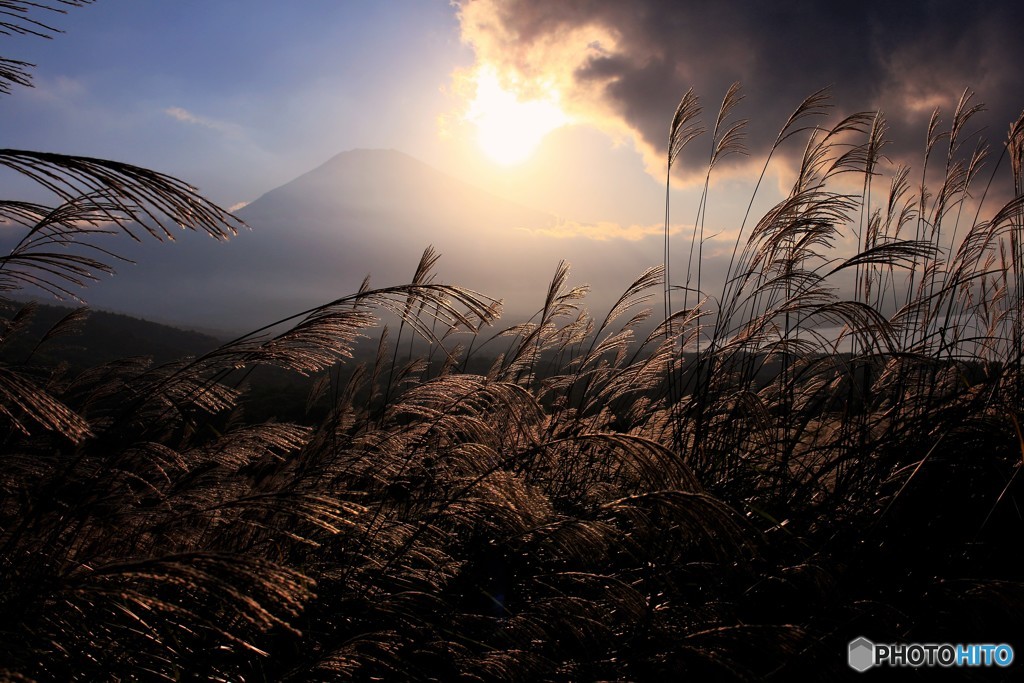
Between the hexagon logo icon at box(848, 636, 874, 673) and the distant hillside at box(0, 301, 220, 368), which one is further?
the distant hillside at box(0, 301, 220, 368)

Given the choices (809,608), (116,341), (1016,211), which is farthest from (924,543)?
(116,341)

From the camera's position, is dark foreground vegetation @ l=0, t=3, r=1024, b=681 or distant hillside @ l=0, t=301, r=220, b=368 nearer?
dark foreground vegetation @ l=0, t=3, r=1024, b=681

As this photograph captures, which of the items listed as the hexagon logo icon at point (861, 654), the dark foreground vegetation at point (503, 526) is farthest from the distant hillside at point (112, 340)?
the hexagon logo icon at point (861, 654)

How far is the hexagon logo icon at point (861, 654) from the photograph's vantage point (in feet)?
5.05

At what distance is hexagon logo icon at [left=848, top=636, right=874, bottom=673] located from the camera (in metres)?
1.54

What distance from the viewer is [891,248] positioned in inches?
84.6

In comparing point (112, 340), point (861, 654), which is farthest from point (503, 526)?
point (112, 340)

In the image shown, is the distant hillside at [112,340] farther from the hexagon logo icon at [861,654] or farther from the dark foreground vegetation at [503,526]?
the hexagon logo icon at [861,654]

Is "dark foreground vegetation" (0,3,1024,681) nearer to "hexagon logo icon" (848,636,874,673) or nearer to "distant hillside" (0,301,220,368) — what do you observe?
"hexagon logo icon" (848,636,874,673)

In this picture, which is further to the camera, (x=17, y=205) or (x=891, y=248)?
(x=891, y=248)

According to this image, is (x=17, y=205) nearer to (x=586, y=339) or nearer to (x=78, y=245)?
(x=78, y=245)

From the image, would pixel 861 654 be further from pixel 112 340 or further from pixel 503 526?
pixel 112 340

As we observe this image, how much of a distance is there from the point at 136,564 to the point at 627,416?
338cm

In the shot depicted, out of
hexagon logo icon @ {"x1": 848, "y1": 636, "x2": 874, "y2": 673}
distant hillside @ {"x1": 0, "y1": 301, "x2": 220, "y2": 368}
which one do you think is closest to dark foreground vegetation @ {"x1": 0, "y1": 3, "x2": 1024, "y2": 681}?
hexagon logo icon @ {"x1": 848, "y1": 636, "x2": 874, "y2": 673}
